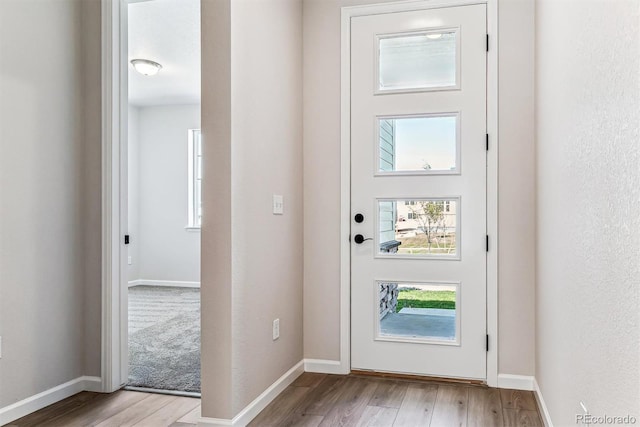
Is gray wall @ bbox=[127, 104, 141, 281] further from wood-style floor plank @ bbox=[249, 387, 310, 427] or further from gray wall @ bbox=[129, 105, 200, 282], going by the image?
wood-style floor plank @ bbox=[249, 387, 310, 427]

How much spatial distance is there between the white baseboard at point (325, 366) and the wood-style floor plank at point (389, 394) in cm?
29

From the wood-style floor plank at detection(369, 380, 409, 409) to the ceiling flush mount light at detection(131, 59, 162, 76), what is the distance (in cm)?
385

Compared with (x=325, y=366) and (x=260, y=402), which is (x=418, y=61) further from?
(x=260, y=402)

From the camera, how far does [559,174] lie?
78.5 inches

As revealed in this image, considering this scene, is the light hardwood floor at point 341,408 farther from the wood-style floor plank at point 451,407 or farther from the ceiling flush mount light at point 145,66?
the ceiling flush mount light at point 145,66

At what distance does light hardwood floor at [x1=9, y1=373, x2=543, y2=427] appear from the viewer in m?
2.40

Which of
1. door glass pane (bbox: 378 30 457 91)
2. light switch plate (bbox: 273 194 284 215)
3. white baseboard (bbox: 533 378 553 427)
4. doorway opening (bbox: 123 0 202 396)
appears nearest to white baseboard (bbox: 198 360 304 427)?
light switch plate (bbox: 273 194 284 215)

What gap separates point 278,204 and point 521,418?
1678 millimetres

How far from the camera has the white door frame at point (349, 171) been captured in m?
2.93

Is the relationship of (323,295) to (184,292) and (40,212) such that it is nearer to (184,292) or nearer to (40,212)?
(40,212)

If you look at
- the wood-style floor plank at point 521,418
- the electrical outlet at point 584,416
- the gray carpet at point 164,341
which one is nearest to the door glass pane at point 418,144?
the wood-style floor plank at point 521,418

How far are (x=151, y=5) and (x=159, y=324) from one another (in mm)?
2712

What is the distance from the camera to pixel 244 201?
241 centimetres

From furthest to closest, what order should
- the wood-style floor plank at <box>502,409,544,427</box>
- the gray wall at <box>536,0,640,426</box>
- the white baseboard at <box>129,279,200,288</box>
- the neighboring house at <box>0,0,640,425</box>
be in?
the white baseboard at <box>129,279,200,288</box> → the wood-style floor plank at <box>502,409,544,427</box> → the neighboring house at <box>0,0,640,425</box> → the gray wall at <box>536,0,640,426</box>
